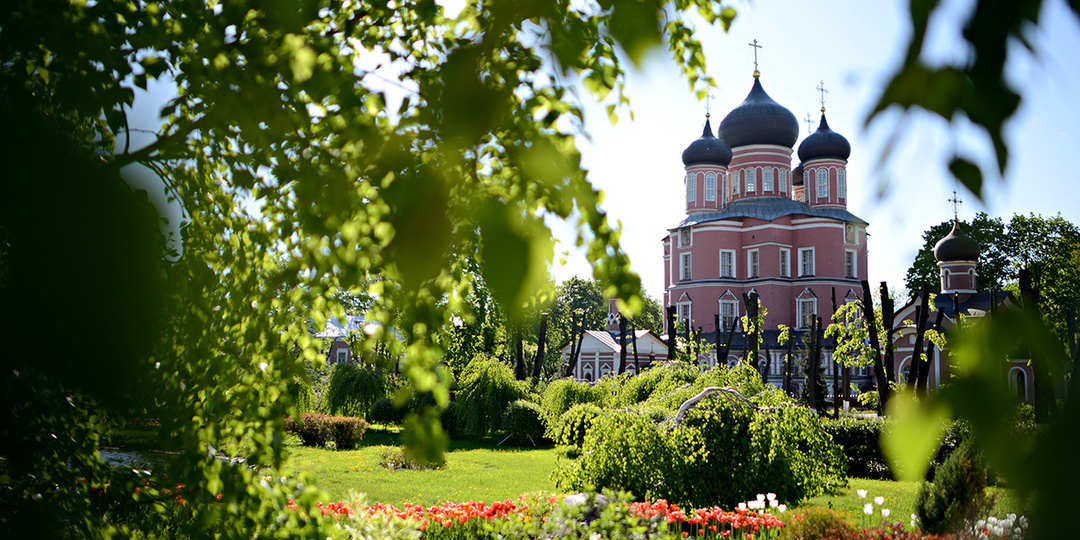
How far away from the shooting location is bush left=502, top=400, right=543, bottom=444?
20.0 m

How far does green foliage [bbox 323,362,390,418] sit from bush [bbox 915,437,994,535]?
1830cm

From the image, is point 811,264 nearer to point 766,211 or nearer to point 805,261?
point 805,261

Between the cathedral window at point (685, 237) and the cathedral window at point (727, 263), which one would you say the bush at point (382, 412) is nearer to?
the cathedral window at point (727, 263)

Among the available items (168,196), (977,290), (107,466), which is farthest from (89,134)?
(977,290)

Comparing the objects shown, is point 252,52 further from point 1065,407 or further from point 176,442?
point 1065,407

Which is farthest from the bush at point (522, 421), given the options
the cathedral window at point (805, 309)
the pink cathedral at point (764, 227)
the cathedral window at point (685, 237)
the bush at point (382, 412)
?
the cathedral window at point (805, 309)

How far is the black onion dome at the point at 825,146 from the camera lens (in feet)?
144

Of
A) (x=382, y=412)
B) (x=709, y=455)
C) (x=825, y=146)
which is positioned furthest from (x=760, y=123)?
A: (x=709, y=455)

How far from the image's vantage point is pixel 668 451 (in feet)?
27.3

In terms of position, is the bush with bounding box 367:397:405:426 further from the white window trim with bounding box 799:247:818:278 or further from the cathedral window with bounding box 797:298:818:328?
the white window trim with bounding box 799:247:818:278

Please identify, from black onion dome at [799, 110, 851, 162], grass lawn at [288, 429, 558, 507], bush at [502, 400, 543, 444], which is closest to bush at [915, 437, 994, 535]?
grass lawn at [288, 429, 558, 507]

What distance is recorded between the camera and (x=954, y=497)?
6520 mm

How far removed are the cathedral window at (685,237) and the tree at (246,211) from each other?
41844mm

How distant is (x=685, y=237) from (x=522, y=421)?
26.9 metres
